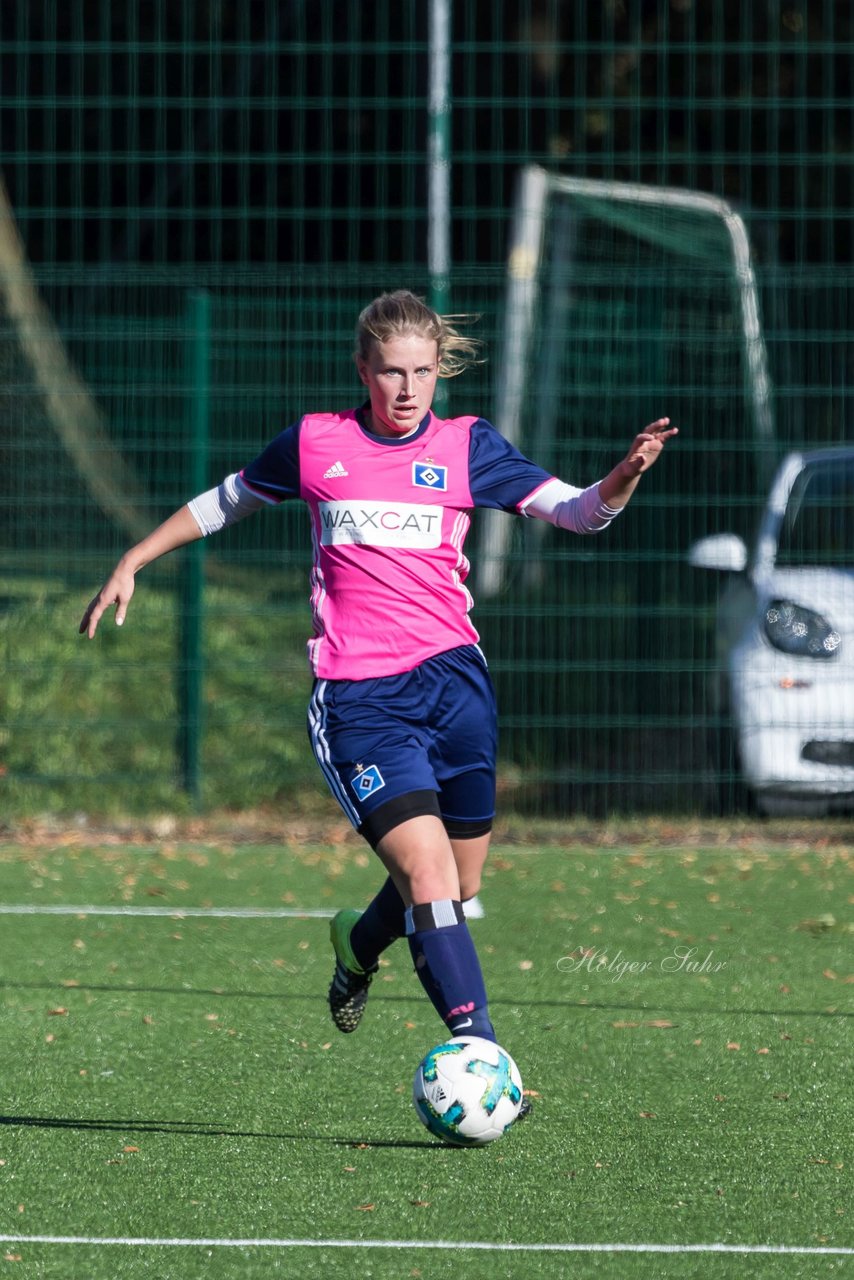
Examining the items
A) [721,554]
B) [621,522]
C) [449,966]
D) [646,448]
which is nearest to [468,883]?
[449,966]

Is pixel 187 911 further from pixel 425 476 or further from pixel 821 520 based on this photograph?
pixel 821 520

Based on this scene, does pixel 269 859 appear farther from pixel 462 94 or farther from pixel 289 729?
pixel 462 94

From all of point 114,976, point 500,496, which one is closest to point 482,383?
point 114,976

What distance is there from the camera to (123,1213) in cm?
416

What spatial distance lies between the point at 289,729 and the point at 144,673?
0.83m

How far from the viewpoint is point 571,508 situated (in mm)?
5004

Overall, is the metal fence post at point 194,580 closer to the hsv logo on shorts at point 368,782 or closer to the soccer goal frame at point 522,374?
the soccer goal frame at point 522,374

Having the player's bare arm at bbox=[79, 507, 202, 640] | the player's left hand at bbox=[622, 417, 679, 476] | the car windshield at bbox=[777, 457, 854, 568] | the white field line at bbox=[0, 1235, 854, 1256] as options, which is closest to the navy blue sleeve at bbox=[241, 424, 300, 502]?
the player's bare arm at bbox=[79, 507, 202, 640]

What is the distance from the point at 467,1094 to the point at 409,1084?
46.4 inches

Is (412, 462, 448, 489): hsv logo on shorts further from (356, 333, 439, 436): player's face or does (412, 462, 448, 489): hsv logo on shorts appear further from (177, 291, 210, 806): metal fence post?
(177, 291, 210, 806): metal fence post

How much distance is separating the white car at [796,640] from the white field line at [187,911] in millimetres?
2877

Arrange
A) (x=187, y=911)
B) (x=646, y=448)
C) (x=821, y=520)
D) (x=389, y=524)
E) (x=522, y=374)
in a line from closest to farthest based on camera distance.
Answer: (x=646, y=448) → (x=389, y=524) → (x=187, y=911) → (x=821, y=520) → (x=522, y=374)

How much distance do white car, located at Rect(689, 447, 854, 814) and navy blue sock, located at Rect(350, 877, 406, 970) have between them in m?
4.88

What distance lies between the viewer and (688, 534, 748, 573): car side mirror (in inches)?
387
